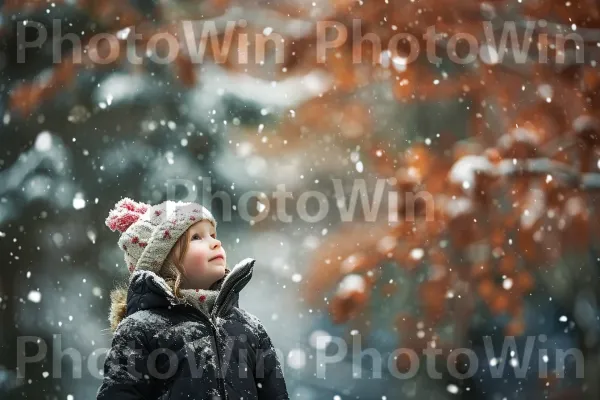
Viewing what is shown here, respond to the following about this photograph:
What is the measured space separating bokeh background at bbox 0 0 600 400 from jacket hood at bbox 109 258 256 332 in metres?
3.09

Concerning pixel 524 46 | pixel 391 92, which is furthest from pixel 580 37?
pixel 391 92

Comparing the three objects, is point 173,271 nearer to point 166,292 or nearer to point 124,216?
point 166,292

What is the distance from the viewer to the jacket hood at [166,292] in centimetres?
278

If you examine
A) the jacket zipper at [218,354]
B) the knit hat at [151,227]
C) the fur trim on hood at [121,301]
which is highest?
the knit hat at [151,227]

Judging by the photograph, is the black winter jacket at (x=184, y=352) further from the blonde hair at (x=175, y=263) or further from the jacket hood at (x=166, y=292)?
the blonde hair at (x=175, y=263)

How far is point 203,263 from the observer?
292cm

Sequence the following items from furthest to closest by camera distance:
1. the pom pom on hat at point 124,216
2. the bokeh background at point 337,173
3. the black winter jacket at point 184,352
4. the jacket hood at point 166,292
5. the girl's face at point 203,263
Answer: the bokeh background at point 337,173 < the pom pom on hat at point 124,216 < the girl's face at point 203,263 < the jacket hood at point 166,292 < the black winter jacket at point 184,352

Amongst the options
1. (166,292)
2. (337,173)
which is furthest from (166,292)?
(337,173)

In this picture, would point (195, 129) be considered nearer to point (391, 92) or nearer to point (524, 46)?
point (391, 92)

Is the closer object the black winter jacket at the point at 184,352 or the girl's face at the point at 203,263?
the black winter jacket at the point at 184,352

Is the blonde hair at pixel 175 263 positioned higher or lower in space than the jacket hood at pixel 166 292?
higher

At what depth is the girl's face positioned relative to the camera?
2918 millimetres

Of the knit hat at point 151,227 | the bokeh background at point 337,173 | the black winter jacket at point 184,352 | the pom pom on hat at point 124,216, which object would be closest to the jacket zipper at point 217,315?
the black winter jacket at point 184,352

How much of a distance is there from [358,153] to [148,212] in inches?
164
